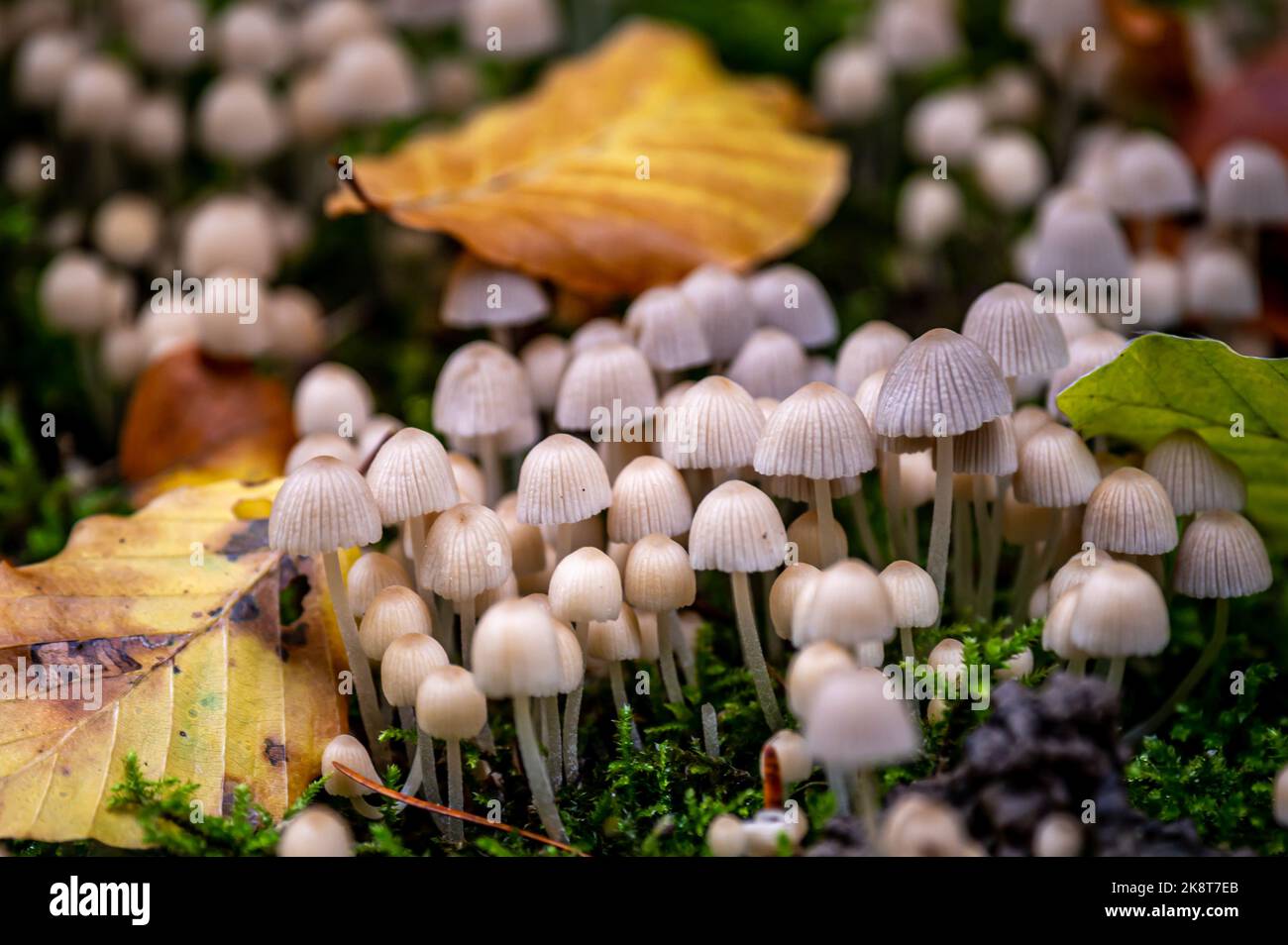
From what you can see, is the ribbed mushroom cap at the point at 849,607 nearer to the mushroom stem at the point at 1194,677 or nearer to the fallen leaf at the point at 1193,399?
the fallen leaf at the point at 1193,399

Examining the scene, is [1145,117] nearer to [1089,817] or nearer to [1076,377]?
[1076,377]

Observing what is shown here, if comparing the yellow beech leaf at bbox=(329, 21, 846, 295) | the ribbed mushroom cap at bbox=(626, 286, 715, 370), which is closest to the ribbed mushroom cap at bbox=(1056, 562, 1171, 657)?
the ribbed mushroom cap at bbox=(626, 286, 715, 370)

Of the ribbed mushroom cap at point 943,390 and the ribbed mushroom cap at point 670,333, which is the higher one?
the ribbed mushroom cap at point 670,333

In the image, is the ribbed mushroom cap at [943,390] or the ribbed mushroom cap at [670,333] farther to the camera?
the ribbed mushroom cap at [670,333]

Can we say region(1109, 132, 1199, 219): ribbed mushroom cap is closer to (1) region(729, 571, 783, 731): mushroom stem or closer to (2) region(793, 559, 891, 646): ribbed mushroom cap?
(1) region(729, 571, 783, 731): mushroom stem

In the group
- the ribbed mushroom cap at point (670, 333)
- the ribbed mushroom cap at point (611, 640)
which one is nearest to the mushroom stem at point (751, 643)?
the ribbed mushroom cap at point (611, 640)

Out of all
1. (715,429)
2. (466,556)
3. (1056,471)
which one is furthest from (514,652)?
(1056,471)
